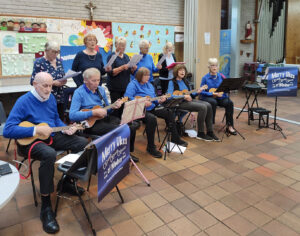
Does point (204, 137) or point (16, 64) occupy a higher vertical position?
point (16, 64)

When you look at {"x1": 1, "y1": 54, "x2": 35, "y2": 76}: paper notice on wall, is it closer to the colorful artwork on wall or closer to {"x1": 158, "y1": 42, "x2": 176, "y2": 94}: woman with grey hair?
the colorful artwork on wall

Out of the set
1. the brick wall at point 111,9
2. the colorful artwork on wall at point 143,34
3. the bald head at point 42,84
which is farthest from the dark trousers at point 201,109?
the brick wall at point 111,9

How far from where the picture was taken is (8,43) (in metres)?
5.34

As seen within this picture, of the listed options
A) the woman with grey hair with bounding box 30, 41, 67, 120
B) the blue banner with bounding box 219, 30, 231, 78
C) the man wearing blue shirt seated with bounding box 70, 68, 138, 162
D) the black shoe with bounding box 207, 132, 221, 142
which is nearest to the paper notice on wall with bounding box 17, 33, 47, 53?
the woman with grey hair with bounding box 30, 41, 67, 120

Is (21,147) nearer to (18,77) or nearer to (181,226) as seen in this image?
(181,226)

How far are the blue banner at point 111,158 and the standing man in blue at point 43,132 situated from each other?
0.56 metres

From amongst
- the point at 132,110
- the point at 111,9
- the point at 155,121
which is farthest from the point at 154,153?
the point at 111,9

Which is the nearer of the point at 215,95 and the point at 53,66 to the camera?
the point at 53,66

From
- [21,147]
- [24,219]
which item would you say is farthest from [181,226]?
[21,147]

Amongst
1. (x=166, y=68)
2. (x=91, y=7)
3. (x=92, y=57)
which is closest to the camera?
(x=92, y=57)

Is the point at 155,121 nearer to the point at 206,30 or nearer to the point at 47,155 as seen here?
the point at 47,155

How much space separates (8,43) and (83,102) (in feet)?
10.5

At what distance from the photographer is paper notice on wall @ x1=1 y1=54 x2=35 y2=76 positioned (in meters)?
5.40

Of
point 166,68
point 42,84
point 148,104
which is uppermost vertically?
point 166,68
